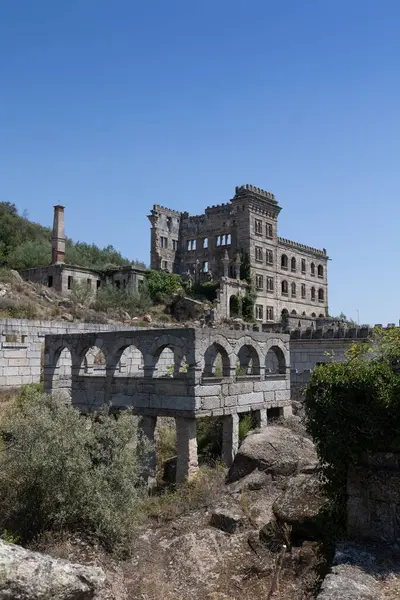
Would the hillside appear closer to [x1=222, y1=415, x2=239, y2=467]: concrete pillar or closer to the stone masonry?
the stone masonry

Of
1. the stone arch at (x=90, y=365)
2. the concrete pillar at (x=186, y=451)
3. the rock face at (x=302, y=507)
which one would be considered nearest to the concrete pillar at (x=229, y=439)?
the concrete pillar at (x=186, y=451)

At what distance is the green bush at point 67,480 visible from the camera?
934cm

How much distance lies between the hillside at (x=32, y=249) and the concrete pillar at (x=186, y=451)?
29.2 metres

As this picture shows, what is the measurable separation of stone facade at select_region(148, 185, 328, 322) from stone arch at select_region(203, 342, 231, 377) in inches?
1174

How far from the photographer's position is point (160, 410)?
13344 mm

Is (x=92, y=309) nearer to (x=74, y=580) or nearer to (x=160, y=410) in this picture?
(x=160, y=410)

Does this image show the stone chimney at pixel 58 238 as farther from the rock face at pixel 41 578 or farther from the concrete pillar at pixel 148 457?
the rock face at pixel 41 578

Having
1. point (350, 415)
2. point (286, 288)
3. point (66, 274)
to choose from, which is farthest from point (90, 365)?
point (286, 288)

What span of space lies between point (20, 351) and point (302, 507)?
39.7ft

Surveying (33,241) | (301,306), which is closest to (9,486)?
(33,241)

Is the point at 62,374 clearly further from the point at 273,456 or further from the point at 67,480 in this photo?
the point at 273,456

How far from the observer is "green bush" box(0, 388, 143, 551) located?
30.7 feet

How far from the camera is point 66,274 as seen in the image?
3669 cm

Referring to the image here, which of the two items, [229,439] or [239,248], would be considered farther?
[239,248]
